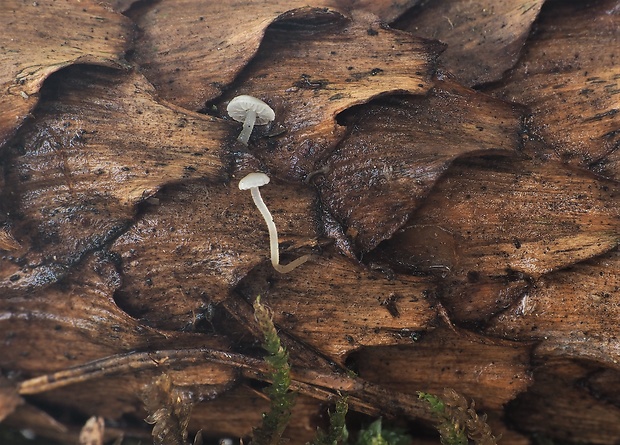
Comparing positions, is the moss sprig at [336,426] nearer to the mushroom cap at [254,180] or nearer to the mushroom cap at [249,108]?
the mushroom cap at [254,180]

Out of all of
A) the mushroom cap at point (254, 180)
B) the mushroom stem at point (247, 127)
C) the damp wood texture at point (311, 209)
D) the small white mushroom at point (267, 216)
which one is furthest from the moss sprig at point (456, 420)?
the mushroom stem at point (247, 127)

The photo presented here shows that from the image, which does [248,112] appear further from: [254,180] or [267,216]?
[267,216]

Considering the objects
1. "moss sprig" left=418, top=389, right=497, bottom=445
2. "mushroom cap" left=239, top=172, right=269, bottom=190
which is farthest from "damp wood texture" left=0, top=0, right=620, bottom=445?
"mushroom cap" left=239, top=172, right=269, bottom=190

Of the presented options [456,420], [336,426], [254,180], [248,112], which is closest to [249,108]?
[248,112]

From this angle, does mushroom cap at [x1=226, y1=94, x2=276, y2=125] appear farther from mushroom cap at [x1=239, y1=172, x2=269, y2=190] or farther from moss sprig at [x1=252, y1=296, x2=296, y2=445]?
moss sprig at [x1=252, y1=296, x2=296, y2=445]

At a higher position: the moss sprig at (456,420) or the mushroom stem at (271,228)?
the mushroom stem at (271,228)

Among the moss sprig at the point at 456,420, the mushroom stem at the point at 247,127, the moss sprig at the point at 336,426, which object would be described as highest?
the mushroom stem at the point at 247,127

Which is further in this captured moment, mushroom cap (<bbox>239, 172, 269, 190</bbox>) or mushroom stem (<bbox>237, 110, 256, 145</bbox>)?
mushroom stem (<bbox>237, 110, 256, 145</bbox>)
